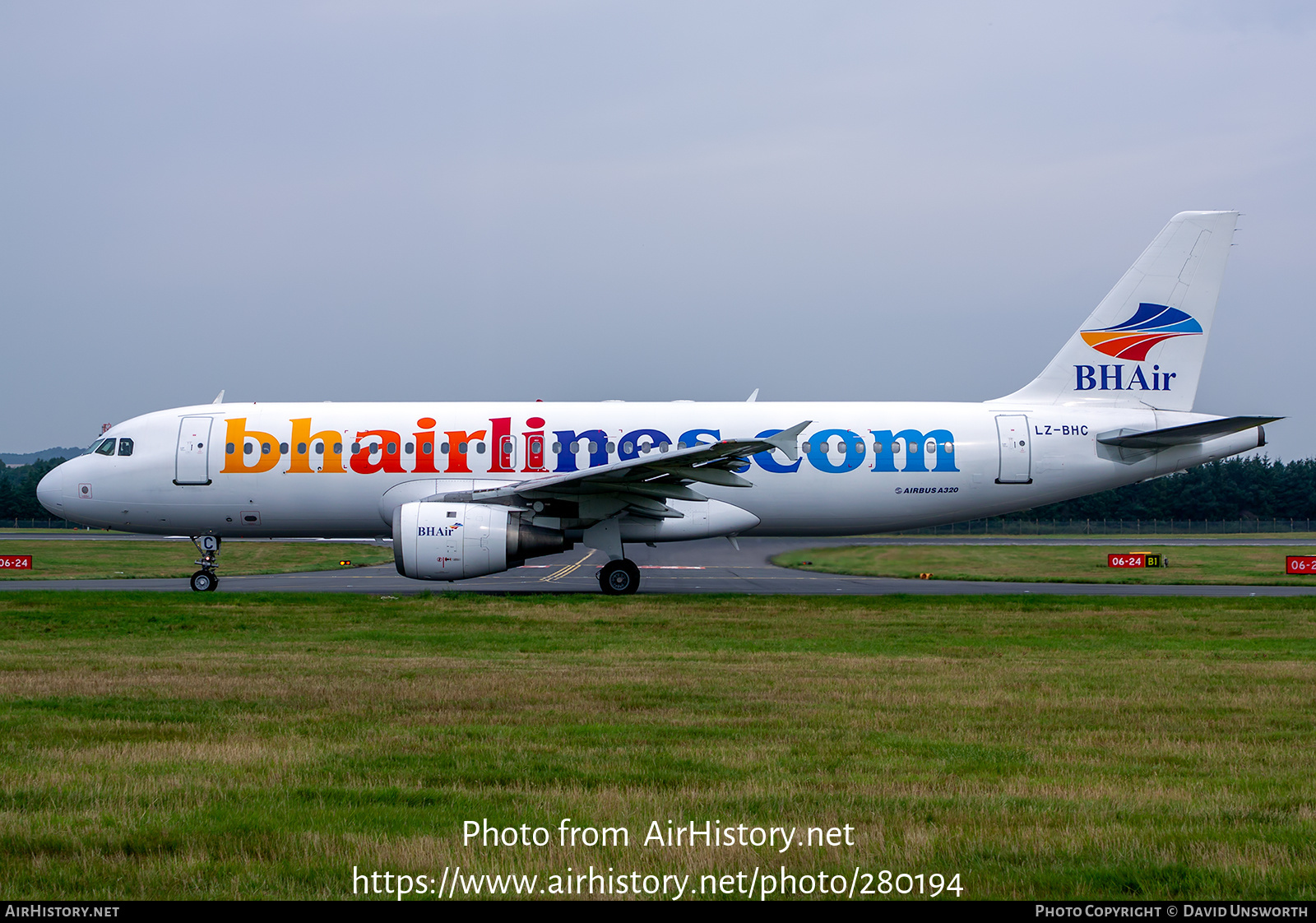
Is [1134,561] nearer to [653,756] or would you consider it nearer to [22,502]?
[653,756]

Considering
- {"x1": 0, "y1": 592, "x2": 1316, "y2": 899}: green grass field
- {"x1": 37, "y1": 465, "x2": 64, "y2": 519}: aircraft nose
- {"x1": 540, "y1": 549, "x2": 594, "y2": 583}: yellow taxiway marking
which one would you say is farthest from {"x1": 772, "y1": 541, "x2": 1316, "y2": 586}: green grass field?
{"x1": 37, "y1": 465, "x2": 64, "y2": 519}: aircraft nose

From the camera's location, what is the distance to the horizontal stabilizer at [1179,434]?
2098 centimetres

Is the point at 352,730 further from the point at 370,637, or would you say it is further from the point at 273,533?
the point at 273,533

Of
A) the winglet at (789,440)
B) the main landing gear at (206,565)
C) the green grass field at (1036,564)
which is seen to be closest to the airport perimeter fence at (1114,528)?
the green grass field at (1036,564)

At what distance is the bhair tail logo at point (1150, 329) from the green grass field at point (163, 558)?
75.6 feet

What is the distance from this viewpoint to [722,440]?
21.2 metres

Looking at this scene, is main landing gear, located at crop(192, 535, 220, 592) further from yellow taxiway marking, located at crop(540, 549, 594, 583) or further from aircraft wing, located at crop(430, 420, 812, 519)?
yellow taxiway marking, located at crop(540, 549, 594, 583)

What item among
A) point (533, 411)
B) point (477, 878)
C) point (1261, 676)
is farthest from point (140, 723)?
point (533, 411)

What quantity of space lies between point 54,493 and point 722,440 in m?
13.7

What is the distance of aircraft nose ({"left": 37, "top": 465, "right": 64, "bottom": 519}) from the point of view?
76.4 feet

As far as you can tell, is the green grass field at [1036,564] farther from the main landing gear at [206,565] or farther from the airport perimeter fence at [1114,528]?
the airport perimeter fence at [1114,528]

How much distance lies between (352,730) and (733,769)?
282cm

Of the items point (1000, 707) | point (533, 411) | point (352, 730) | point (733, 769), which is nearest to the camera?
point (733, 769)
